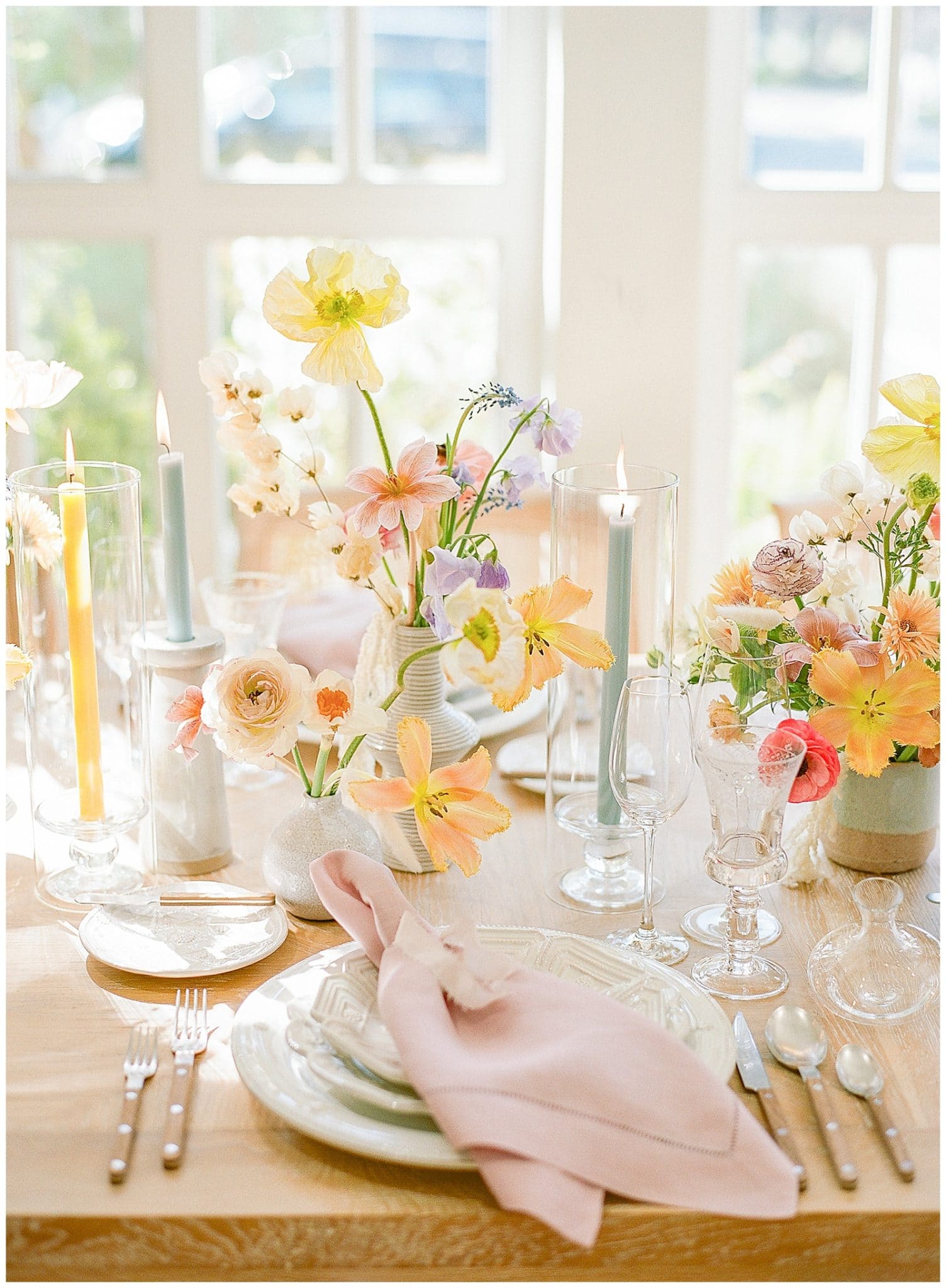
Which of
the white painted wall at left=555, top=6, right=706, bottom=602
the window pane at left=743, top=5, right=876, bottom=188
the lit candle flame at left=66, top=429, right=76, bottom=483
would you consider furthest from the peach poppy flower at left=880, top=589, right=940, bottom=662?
the window pane at left=743, top=5, right=876, bottom=188

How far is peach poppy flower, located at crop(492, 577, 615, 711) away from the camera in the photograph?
3.29 feet

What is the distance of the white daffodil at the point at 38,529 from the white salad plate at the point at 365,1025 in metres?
0.39

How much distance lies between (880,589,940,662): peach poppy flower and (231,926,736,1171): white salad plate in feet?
1.06

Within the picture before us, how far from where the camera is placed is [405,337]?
9.02 feet

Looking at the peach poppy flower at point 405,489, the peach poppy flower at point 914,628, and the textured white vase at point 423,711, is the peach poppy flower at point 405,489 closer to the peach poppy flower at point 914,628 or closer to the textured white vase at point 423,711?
the textured white vase at point 423,711

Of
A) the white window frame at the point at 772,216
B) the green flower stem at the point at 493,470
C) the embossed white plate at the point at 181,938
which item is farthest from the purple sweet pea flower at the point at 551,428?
the white window frame at the point at 772,216

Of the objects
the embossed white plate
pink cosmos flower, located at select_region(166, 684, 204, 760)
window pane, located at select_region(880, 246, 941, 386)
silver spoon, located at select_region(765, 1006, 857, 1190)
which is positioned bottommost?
silver spoon, located at select_region(765, 1006, 857, 1190)

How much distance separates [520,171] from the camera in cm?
261

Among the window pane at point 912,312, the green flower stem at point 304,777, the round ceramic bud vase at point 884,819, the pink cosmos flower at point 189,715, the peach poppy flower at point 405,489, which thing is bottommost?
the round ceramic bud vase at point 884,819

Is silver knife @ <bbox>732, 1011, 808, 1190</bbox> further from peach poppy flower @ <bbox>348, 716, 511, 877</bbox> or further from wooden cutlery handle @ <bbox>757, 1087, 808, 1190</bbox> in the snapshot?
peach poppy flower @ <bbox>348, 716, 511, 877</bbox>

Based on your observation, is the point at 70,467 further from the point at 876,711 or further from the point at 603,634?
the point at 876,711

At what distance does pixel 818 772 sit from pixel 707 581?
1.73 meters

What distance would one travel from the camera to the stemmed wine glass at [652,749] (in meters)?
1.01

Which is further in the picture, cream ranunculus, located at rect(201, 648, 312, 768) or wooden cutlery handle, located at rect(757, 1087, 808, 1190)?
cream ranunculus, located at rect(201, 648, 312, 768)
